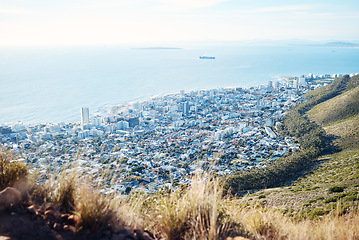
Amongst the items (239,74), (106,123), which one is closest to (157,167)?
(106,123)

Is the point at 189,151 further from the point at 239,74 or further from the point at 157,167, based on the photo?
the point at 239,74

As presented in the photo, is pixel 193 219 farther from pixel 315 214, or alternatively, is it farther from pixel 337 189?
pixel 337 189

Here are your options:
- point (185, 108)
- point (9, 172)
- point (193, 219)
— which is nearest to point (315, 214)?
point (193, 219)

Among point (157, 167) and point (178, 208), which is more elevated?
point (178, 208)

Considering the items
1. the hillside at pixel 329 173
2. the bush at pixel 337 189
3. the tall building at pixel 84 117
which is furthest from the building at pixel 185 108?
the bush at pixel 337 189

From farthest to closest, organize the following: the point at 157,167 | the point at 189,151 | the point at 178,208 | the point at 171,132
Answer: the point at 171,132 → the point at 189,151 → the point at 157,167 → the point at 178,208

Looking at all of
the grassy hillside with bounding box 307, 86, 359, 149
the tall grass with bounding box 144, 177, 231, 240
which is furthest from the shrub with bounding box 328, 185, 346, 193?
the grassy hillside with bounding box 307, 86, 359, 149

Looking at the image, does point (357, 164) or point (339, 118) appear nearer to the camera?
point (357, 164)
